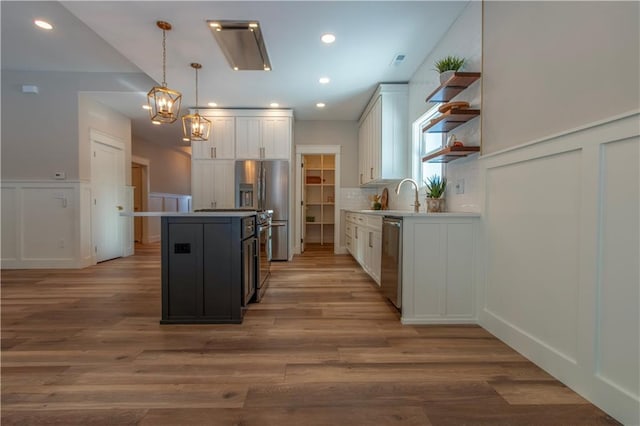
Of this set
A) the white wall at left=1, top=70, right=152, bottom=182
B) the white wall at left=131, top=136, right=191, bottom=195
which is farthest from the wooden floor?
the white wall at left=131, top=136, right=191, bottom=195

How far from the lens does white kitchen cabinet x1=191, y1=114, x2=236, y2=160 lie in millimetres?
5000

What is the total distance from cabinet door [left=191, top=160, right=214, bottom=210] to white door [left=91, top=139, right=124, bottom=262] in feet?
3.94

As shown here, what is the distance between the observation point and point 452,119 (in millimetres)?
2498

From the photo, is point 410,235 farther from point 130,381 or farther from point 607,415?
point 130,381

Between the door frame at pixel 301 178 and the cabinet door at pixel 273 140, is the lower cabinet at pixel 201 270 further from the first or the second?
the door frame at pixel 301 178

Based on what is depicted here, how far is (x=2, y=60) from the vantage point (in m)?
3.90

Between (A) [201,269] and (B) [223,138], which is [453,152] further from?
(B) [223,138]

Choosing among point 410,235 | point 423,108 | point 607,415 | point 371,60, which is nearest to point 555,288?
point 607,415

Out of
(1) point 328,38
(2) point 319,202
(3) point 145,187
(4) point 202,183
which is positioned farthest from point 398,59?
(3) point 145,187

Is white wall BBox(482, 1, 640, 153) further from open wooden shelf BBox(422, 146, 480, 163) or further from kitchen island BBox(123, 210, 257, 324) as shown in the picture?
kitchen island BBox(123, 210, 257, 324)

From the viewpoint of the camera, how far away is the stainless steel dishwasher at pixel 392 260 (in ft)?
7.79

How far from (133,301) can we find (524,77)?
3.81 meters

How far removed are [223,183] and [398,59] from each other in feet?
11.1

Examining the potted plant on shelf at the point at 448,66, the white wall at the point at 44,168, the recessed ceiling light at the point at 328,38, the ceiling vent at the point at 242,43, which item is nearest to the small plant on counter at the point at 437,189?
the potted plant on shelf at the point at 448,66
